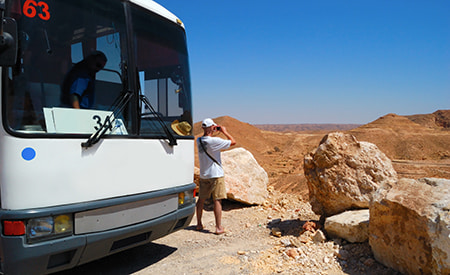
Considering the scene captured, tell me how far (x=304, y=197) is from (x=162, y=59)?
4.87 m

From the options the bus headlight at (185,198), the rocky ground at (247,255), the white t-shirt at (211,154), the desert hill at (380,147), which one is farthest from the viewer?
the desert hill at (380,147)

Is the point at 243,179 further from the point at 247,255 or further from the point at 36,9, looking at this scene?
the point at 36,9

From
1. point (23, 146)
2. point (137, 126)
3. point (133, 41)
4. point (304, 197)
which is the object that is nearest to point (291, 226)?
point (304, 197)

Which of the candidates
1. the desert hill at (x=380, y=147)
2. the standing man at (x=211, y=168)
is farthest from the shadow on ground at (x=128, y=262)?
the desert hill at (x=380, y=147)

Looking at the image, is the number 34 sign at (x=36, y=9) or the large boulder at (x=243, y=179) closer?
the number 34 sign at (x=36, y=9)

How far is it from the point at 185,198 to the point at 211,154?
1417 millimetres

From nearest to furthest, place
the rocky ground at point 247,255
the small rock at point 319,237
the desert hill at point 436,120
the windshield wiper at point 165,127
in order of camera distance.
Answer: the windshield wiper at point 165,127
the rocky ground at point 247,255
the small rock at point 319,237
the desert hill at point 436,120

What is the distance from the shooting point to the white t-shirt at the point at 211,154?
555 cm

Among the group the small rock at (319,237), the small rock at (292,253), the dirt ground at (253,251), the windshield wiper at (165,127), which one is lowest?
the dirt ground at (253,251)

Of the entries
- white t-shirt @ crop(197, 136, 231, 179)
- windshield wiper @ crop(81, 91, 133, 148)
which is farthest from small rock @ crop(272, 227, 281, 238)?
windshield wiper @ crop(81, 91, 133, 148)

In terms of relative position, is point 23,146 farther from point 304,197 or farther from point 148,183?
point 304,197

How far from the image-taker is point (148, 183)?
3787mm

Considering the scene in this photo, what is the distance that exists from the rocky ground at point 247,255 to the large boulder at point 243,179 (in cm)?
126

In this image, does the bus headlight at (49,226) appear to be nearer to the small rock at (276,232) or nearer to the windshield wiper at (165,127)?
the windshield wiper at (165,127)
